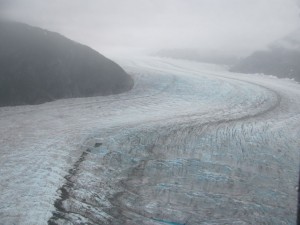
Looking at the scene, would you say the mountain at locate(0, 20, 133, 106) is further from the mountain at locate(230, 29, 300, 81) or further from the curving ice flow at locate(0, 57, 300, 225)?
the mountain at locate(230, 29, 300, 81)

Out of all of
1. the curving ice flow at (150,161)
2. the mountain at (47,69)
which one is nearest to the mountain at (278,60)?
the curving ice flow at (150,161)

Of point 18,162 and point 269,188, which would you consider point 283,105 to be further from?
point 18,162

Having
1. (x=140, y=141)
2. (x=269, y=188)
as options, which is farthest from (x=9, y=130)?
(x=269, y=188)

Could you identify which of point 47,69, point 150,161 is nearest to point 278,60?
point 47,69

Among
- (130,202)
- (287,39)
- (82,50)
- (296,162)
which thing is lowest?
(130,202)

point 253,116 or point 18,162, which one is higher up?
point 253,116

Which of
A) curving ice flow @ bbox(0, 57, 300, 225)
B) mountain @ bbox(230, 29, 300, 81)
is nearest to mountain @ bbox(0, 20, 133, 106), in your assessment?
curving ice flow @ bbox(0, 57, 300, 225)

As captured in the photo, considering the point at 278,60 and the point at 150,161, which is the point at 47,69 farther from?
the point at 278,60
